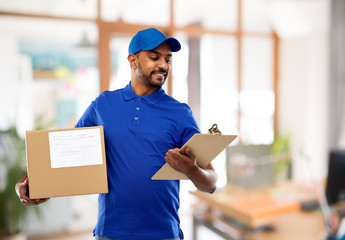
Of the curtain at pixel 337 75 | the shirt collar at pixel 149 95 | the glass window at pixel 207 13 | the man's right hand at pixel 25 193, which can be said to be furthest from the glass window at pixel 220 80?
the man's right hand at pixel 25 193

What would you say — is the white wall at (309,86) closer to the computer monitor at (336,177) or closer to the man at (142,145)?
the computer monitor at (336,177)

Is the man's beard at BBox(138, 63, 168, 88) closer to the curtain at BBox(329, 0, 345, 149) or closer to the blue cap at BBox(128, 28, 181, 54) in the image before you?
the blue cap at BBox(128, 28, 181, 54)

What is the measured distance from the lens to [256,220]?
7.61 feet

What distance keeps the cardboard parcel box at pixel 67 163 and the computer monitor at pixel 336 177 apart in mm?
1723

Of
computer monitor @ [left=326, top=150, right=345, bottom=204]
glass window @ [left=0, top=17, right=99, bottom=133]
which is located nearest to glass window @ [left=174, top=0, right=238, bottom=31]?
glass window @ [left=0, top=17, right=99, bottom=133]

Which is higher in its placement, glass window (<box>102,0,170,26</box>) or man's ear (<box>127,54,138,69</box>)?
glass window (<box>102,0,170,26</box>)

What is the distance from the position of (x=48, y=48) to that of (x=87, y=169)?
8.87 feet

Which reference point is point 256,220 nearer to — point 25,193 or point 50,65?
point 25,193

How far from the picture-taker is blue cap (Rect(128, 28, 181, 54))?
0.94m

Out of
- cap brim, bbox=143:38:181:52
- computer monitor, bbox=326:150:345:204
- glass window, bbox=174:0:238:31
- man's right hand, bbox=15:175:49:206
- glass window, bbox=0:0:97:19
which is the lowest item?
computer monitor, bbox=326:150:345:204

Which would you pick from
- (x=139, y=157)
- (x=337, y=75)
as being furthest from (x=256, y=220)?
(x=337, y=75)

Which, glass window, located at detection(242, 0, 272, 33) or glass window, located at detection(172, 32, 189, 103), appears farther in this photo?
glass window, located at detection(242, 0, 272, 33)

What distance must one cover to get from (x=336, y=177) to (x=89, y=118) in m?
1.80

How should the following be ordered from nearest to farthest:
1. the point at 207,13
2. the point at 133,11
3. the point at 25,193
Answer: the point at 25,193 → the point at 133,11 → the point at 207,13
